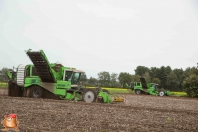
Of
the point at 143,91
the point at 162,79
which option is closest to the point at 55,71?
the point at 143,91

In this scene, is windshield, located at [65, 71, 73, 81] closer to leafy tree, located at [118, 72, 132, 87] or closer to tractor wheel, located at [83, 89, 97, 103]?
tractor wheel, located at [83, 89, 97, 103]

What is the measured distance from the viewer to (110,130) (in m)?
7.51

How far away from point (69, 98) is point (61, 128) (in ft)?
34.6

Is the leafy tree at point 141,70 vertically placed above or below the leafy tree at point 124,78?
above

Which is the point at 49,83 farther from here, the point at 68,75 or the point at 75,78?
the point at 75,78

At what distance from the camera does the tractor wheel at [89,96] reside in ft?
56.2

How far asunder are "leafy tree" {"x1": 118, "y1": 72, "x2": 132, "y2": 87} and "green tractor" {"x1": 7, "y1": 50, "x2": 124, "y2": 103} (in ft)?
293

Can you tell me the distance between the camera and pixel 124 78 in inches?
4360

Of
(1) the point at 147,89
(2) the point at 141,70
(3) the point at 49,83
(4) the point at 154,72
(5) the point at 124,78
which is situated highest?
(2) the point at 141,70

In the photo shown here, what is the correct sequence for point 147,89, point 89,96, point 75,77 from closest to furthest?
point 89,96 → point 75,77 → point 147,89

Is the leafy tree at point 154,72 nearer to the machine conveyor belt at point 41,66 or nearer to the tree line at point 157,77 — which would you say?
the tree line at point 157,77

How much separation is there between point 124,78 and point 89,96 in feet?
310

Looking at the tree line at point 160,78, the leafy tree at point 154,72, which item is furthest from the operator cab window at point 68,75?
the leafy tree at point 154,72

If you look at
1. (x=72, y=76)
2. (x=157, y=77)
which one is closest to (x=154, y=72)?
(x=157, y=77)
